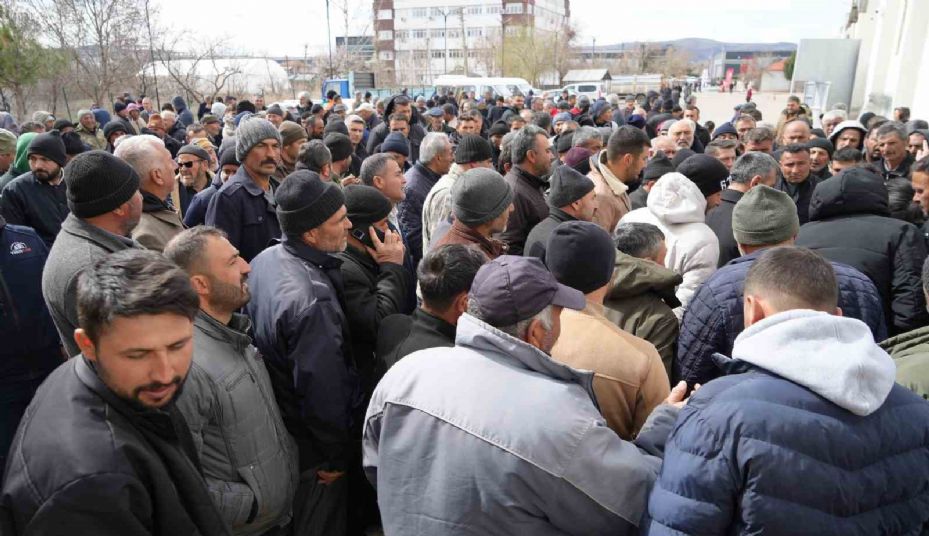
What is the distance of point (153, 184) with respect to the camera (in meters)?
3.89

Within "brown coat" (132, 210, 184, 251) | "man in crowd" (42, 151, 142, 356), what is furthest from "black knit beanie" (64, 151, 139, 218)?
"brown coat" (132, 210, 184, 251)

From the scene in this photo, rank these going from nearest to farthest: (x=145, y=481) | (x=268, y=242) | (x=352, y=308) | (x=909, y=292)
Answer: (x=145, y=481) < (x=352, y=308) < (x=909, y=292) < (x=268, y=242)

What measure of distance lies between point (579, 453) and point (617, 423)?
78 cm

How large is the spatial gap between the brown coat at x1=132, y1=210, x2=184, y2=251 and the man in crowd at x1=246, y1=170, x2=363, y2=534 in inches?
44.3

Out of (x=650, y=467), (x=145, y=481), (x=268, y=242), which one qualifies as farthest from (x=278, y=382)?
(x=268, y=242)

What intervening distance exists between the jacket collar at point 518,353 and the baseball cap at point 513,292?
0.06 m

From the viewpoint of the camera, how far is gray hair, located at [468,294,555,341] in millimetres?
1904

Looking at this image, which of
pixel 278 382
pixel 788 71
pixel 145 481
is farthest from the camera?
pixel 788 71

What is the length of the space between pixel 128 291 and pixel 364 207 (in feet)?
6.17

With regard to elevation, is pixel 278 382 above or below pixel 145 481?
below

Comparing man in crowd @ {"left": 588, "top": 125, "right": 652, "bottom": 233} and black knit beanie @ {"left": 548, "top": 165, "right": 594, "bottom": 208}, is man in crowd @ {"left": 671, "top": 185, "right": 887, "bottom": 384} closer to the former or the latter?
black knit beanie @ {"left": 548, "top": 165, "right": 594, "bottom": 208}

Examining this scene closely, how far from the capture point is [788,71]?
138 ft

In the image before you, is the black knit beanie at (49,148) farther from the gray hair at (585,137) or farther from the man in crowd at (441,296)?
the gray hair at (585,137)

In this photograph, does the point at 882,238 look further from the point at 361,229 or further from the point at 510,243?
the point at 361,229
